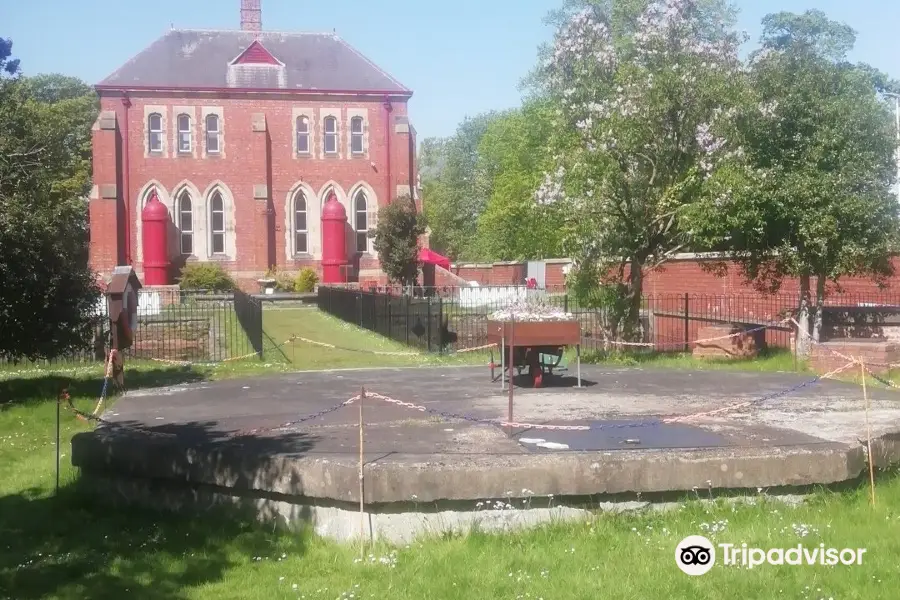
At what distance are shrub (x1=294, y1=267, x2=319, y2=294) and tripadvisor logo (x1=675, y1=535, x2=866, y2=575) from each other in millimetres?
36544

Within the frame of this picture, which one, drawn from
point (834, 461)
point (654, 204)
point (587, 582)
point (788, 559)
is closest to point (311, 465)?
point (587, 582)

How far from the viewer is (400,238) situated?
3866 cm

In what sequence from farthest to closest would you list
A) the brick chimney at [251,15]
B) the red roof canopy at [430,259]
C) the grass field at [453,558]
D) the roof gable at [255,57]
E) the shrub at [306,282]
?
the brick chimney at [251,15] < the roof gable at [255,57] < the red roof canopy at [430,259] < the shrub at [306,282] < the grass field at [453,558]

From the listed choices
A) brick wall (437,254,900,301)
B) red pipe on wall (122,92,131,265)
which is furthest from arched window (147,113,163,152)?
brick wall (437,254,900,301)

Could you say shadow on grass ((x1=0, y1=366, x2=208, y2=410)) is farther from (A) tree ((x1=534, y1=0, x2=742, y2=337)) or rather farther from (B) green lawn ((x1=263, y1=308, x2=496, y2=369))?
(A) tree ((x1=534, y1=0, x2=742, y2=337))

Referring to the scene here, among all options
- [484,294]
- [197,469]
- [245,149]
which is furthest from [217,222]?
[197,469]

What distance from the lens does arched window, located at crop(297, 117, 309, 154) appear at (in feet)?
145

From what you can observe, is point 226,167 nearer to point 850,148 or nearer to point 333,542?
point 850,148

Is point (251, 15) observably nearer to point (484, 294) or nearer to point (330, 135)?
point (330, 135)

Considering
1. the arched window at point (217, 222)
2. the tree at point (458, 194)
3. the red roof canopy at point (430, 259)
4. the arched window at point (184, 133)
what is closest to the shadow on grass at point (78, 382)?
the red roof canopy at point (430, 259)

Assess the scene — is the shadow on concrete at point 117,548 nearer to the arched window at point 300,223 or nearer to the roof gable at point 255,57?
the arched window at point 300,223

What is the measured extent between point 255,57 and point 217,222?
8.21m

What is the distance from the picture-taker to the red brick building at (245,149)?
4253 cm

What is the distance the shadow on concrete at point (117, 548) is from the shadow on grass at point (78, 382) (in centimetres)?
568
